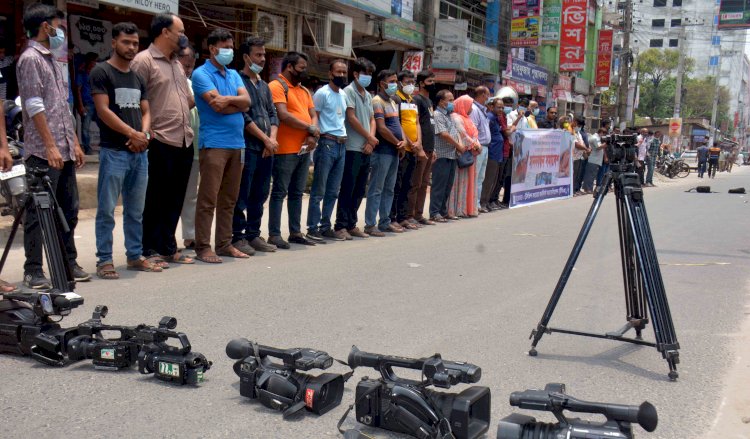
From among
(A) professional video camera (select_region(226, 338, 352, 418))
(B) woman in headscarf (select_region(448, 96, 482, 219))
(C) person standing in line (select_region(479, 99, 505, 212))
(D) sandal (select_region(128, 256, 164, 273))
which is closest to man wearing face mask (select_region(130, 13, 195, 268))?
(D) sandal (select_region(128, 256, 164, 273))

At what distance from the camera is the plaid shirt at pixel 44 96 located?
554 cm

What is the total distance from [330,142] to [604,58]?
34.5 metres

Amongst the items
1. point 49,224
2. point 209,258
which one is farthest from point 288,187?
point 49,224

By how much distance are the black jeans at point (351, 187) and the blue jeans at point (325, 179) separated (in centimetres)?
15

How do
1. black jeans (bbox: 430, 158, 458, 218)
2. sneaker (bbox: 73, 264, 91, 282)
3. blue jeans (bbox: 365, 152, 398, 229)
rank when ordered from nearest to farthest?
1. sneaker (bbox: 73, 264, 91, 282)
2. blue jeans (bbox: 365, 152, 398, 229)
3. black jeans (bbox: 430, 158, 458, 218)

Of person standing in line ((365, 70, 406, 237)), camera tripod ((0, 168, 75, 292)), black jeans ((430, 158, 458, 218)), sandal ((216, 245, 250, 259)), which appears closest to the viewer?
camera tripod ((0, 168, 75, 292))

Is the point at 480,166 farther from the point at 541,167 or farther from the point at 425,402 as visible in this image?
the point at 425,402

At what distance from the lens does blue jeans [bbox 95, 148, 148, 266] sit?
20.2ft

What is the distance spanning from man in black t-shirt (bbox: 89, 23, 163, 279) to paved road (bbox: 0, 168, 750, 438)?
0.51 meters

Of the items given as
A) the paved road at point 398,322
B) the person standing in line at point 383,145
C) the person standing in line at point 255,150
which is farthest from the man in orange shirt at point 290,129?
the person standing in line at point 383,145

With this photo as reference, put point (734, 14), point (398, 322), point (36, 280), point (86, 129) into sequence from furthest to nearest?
1. point (734, 14)
2. point (86, 129)
3. point (36, 280)
4. point (398, 322)

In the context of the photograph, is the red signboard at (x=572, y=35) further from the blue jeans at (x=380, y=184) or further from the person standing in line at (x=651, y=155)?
the blue jeans at (x=380, y=184)

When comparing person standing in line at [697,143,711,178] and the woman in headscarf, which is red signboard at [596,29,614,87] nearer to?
person standing in line at [697,143,711,178]

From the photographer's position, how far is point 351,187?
9.04 m
